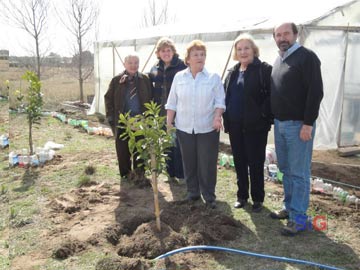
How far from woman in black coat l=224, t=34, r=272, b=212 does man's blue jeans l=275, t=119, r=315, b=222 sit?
0.24 meters

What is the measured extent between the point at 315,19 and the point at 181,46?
3.40 metres

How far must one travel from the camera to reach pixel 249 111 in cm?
391

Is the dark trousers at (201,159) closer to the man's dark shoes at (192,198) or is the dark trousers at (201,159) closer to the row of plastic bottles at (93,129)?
the man's dark shoes at (192,198)

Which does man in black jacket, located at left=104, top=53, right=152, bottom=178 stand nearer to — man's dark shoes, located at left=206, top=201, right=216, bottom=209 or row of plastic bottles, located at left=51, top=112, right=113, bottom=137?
man's dark shoes, located at left=206, top=201, right=216, bottom=209

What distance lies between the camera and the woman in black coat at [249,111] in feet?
12.7

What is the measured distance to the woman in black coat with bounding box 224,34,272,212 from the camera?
3869 millimetres

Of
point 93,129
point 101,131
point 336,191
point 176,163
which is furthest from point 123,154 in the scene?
point 93,129

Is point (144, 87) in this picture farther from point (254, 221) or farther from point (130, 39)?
point (130, 39)

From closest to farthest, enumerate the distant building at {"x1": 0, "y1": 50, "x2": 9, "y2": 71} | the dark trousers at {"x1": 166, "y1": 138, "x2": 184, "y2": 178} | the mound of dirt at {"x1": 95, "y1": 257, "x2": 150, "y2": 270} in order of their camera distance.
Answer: the distant building at {"x1": 0, "y1": 50, "x2": 9, "y2": 71} → the mound of dirt at {"x1": 95, "y1": 257, "x2": 150, "y2": 270} → the dark trousers at {"x1": 166, "y1": 138, "x2": 184, "y2": 178}

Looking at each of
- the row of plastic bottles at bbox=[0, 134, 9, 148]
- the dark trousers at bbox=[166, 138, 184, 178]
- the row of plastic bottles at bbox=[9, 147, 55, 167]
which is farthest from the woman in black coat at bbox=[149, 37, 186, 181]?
the row of plastic bottles at bbox=[0, 134, 9, 148]

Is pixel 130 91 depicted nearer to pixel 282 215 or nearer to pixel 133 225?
pixel 133 225

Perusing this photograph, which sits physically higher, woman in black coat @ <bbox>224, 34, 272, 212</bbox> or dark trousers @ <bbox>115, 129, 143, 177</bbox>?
woman in black coat @ <bbox>224, 34, 272, 212</bbox>

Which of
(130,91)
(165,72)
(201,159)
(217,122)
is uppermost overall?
(165,72)

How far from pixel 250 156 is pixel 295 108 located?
834mm
